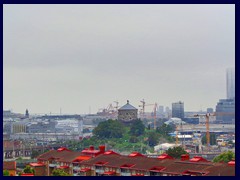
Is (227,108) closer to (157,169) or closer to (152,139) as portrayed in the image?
(152,139)

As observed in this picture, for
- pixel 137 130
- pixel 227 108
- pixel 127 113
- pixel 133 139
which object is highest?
pixel 227 108

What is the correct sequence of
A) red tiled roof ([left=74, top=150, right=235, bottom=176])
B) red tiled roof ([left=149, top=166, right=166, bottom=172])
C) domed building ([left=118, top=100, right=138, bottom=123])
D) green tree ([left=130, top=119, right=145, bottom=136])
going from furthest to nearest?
domed building ([left=118, top=100, right=138, bottom=123]), green tree ([left=130, top=119, right=145, bottom=136]), red tiled roof ([left=149, top=166, right=166, bottom=172]), red tiled roof ([left=74, top=150, right=235, bottom=176])

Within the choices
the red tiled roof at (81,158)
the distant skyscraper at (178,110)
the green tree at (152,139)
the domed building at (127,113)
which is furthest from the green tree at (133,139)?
the distant skyscraper at (178,110)

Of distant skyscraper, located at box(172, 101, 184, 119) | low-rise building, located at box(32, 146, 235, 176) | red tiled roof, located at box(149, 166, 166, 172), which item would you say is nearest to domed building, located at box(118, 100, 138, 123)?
low-rise building, located at box(32, 146, 235, 176)

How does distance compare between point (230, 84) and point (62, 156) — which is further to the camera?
point (230, 84)

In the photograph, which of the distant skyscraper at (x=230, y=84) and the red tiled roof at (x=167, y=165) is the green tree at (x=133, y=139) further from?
the distant skyscraper at (x=230, y=84)

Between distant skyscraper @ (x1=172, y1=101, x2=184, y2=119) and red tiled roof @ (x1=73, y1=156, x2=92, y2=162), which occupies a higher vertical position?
distant skyscraper @ (x1=172, y1=101, x2=184, y2=119)

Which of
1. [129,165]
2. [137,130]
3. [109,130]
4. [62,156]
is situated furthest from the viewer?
[137,130]

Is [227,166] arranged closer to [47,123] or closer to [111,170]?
→ [111,170]

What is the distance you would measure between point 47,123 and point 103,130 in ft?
41.3

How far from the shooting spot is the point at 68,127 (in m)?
28.4

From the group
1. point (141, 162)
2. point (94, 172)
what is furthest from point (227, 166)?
point (94, 172)

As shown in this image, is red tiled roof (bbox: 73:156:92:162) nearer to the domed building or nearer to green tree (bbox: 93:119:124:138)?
green tree (bbox: 93:119:124:138)

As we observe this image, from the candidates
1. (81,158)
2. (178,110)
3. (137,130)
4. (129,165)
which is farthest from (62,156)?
(178,110)
